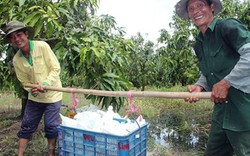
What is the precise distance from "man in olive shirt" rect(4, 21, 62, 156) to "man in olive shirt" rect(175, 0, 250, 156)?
4.70 ft

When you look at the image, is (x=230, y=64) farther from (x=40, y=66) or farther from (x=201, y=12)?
(x=40, y=66)

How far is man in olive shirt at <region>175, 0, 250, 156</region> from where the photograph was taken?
1602 mm

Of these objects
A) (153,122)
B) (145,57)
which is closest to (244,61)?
(153,122)

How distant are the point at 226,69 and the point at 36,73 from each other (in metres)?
1.81

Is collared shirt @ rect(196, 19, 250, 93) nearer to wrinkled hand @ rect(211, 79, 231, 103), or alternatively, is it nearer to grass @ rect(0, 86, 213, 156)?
wrinkled hand @ rect(211, 79, 231, 103)

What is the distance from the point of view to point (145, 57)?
32.2 ft

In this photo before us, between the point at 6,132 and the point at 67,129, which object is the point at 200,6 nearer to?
the point at 67,129

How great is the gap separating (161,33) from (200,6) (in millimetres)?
5920

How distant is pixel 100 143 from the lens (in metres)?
2.00

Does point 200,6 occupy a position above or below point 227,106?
above

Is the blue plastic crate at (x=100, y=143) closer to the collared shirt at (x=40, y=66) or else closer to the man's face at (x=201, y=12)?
the collared shirt at (x=40, y=66)

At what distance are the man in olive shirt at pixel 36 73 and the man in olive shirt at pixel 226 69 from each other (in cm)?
143

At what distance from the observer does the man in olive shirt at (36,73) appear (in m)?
2.77

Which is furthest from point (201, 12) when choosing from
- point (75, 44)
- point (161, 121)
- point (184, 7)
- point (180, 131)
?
point (161, 121)
